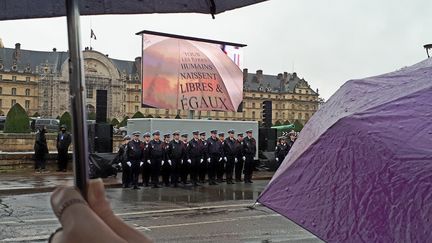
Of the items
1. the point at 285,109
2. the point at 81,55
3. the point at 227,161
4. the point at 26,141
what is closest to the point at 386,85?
the point at 81,55

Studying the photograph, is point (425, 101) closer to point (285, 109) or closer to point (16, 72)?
point (16, 72)

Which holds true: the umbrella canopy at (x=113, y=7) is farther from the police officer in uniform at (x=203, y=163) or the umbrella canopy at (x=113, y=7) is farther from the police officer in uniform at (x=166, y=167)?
the police officer in uniform at (x=203, y=163)

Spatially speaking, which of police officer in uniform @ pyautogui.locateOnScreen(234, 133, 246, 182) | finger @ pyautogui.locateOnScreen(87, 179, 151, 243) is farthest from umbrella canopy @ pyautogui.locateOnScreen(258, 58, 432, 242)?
police officer in uniform @ pyautogui.locateOnScreen(234, 133, 246, 182)

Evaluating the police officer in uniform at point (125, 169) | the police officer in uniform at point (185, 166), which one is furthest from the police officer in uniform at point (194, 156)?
the police officer in uniform at point (125, 169)

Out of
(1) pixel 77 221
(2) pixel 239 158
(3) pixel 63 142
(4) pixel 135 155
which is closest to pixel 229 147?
(2) pixel 239 158

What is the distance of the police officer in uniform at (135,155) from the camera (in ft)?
51.4

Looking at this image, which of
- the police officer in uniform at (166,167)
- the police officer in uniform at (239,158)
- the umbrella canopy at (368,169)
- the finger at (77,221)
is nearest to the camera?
the finger at (77,221)

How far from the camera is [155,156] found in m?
16.1

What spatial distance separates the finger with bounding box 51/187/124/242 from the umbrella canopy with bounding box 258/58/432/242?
114 centimetres

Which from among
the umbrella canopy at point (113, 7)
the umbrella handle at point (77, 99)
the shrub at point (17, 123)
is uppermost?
the umbrella canopy at point (113, 7)

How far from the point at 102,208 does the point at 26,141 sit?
84.9 ft

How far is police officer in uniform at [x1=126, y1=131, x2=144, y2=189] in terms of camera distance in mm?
15656

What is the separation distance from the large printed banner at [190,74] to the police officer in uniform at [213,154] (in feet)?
14.2

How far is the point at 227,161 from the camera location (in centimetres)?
1770
